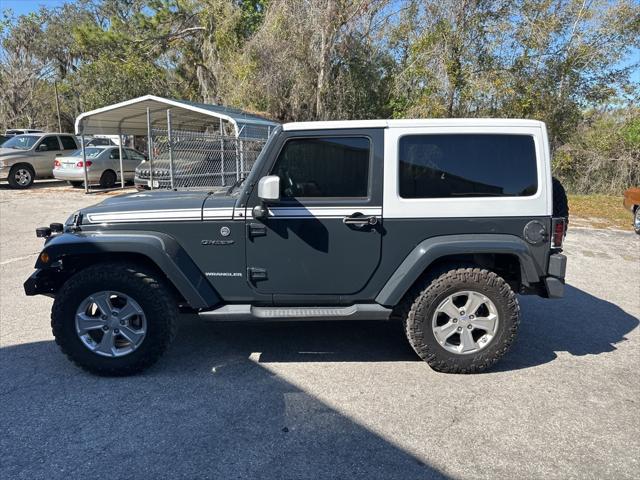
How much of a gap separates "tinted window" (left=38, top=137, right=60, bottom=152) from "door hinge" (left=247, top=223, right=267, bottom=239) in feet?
55.0

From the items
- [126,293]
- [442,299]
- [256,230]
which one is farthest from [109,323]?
[442,299]

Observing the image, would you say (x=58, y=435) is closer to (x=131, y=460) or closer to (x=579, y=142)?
(x=131, y=460)

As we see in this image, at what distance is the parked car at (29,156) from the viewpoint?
15992 millimetres

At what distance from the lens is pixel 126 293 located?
11.7 ft

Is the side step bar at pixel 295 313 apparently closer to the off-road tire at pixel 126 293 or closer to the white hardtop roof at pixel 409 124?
the off-road tire at pixel 126 293

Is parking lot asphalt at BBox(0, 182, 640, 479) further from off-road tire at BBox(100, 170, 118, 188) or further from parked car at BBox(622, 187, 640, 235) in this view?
off-road tire at BBox(100, 170, 118, 188)

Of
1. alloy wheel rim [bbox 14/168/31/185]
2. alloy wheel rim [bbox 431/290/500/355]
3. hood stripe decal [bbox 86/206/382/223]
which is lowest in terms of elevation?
alloy wheel rim [bbox 431/290/500/355]

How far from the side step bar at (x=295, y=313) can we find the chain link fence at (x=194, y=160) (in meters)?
6.76

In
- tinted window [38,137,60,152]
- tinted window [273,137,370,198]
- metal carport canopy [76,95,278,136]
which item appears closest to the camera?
tinted window [273,137,370,198]

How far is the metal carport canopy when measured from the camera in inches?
520

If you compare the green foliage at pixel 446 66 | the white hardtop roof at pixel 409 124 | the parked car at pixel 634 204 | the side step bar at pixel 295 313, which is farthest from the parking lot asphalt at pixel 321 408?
the green foliage at pixel 446 66

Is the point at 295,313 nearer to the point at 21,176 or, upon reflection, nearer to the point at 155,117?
the point at 155,117

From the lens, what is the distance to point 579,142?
16.5 meters

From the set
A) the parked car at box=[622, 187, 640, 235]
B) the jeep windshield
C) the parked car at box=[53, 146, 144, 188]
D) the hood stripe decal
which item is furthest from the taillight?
the jeep windshield
